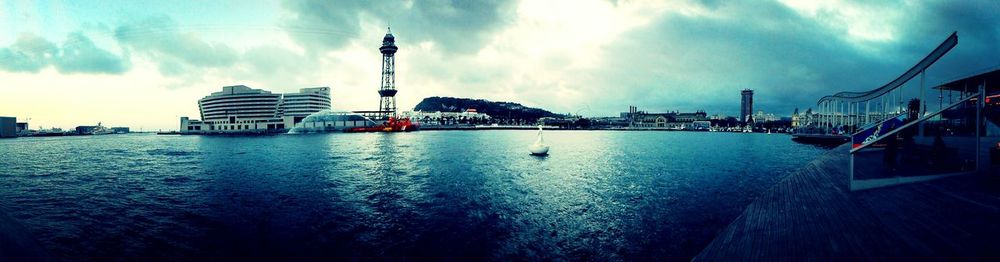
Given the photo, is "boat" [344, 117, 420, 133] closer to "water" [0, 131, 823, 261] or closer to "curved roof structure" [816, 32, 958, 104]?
"water" [0, 131, 823, 261]

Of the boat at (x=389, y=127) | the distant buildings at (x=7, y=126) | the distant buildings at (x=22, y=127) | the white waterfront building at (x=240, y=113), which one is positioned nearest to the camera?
the distant buildings at (x=7, y=126)

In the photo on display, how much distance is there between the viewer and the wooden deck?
5.41m

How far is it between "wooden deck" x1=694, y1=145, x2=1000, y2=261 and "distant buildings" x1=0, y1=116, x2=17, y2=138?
542ft

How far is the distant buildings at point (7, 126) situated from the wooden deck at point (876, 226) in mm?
165101

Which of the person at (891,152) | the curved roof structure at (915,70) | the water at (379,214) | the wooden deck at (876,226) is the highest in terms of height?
the curved roof structure at (915,70)

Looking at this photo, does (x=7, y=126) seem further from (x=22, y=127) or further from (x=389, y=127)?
(x=389, y=127)

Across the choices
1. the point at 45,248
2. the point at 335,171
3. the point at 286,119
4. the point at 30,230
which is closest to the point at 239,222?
the point at 45,248

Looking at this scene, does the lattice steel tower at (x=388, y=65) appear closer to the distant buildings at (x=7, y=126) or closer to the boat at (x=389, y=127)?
the boat at (x=389, y=127)

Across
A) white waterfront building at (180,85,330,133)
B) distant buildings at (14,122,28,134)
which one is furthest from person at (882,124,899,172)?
distant buildings at (14,122,28,134)

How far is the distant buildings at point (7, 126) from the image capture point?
102m

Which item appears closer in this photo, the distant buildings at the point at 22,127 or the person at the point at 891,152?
the person at the point at 891,152

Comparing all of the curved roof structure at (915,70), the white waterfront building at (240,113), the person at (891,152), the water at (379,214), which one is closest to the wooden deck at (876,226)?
the person at (891,152)

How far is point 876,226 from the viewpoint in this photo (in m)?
6.63

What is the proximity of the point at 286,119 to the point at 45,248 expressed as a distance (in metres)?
167
